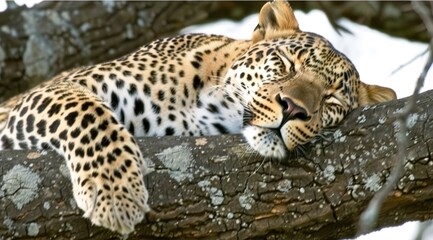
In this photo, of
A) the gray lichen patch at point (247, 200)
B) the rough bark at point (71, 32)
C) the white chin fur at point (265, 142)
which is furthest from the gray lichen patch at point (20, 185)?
the rough bark at point (71, 32)

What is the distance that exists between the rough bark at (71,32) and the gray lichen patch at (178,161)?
323cm

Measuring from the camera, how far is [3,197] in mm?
6391

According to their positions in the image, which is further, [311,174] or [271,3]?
[271,3]

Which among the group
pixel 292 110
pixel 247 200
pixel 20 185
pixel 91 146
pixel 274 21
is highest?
pixel 274 21

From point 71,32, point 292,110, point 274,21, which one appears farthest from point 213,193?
point 71,32

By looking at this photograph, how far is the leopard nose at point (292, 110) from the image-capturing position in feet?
22.3

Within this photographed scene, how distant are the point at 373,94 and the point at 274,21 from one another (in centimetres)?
85

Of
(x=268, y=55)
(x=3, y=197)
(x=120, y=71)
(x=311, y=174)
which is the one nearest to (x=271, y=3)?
(x=268, y=55)

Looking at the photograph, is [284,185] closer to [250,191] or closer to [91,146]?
[250,191]

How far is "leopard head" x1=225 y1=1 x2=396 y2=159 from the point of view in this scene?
6.78m

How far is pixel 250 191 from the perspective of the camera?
6469 millimetres

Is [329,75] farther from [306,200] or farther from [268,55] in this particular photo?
[306,200]

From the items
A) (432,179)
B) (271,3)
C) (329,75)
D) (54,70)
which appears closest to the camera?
(432,179)

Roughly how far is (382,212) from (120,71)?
7.13 ft
